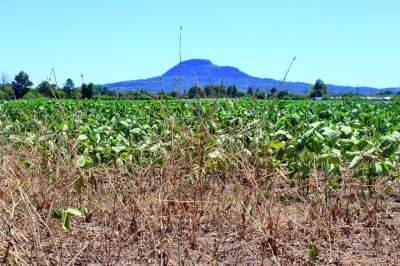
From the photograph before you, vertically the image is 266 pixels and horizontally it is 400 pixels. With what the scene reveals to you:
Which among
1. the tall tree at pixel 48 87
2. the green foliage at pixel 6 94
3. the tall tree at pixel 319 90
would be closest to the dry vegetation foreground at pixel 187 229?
the tall tree at pixel 48 87

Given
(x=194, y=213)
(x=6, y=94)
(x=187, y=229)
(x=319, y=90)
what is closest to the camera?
(x=194, y=213)

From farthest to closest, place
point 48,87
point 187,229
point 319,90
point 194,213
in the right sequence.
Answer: point 319,90 → point 48,87 → point 187,229 → point 194,213

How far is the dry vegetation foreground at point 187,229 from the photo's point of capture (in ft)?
13.7

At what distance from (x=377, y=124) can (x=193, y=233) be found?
4.07 metres

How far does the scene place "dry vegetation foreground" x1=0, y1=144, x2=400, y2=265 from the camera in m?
4.18

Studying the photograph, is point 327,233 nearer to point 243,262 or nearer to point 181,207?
point 243,262

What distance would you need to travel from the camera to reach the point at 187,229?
16.2 ft

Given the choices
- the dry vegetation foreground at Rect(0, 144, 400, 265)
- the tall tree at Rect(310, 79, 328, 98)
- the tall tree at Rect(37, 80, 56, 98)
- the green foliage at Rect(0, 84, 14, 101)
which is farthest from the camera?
the tall tree at Rect(310, 79, 328, 98)

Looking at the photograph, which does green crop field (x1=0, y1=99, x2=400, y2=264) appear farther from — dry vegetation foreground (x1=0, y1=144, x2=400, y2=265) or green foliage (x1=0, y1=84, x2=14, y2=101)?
green foliage (x1=0, y1=84, x2=14, y2=101)

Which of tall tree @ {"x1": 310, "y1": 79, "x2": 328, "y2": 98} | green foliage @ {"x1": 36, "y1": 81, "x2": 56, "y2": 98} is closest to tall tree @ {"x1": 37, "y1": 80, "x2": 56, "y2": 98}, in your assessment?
green foliage @ {"x1": 36, "y1": 81, "x2": 56, "y2": 98}

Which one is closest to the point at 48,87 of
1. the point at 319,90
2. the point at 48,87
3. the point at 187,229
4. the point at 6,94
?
the point at 48,87

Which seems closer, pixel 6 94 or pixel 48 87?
pixel 48 87

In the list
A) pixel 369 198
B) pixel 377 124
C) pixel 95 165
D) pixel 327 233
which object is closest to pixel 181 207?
pixel 327 233

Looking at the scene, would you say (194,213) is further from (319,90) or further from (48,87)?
(319,90)
